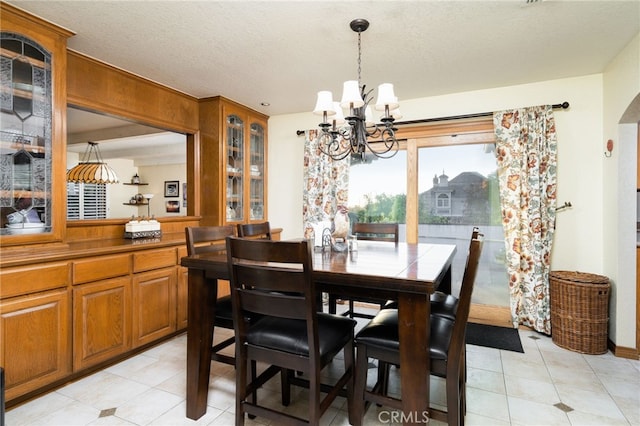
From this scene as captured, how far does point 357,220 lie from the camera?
13.9ft

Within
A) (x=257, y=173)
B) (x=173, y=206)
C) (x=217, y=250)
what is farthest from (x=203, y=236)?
(x=173, y=206)

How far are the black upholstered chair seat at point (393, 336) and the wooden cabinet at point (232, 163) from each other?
8.37 feet

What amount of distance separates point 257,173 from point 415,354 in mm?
3465

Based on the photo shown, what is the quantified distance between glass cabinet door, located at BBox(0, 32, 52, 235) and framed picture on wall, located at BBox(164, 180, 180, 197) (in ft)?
9.91

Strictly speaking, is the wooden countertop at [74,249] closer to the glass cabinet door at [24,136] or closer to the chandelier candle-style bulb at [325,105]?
the glass cabinet door at [24,136]

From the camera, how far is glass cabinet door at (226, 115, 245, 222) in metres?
3.93

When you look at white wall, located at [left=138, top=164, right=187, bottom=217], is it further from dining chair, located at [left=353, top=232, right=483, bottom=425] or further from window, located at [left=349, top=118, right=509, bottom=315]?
dining chair, located at [left=353, top=232, right=483, bottom=425]

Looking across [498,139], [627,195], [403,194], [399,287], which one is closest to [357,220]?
[403,194]

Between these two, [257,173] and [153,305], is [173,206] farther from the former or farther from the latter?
[153,305]

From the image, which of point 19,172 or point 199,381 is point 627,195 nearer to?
point 199,381

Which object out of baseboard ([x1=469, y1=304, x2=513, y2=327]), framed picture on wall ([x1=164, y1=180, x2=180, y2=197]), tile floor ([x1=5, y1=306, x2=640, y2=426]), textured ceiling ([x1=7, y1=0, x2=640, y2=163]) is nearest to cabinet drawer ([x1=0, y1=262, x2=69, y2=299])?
tile floor ([x1=5, y1=306, x2=640, y2=426])

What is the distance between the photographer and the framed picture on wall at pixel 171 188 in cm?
530

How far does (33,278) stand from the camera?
2.00 m

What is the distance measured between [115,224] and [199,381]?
1.89 m
